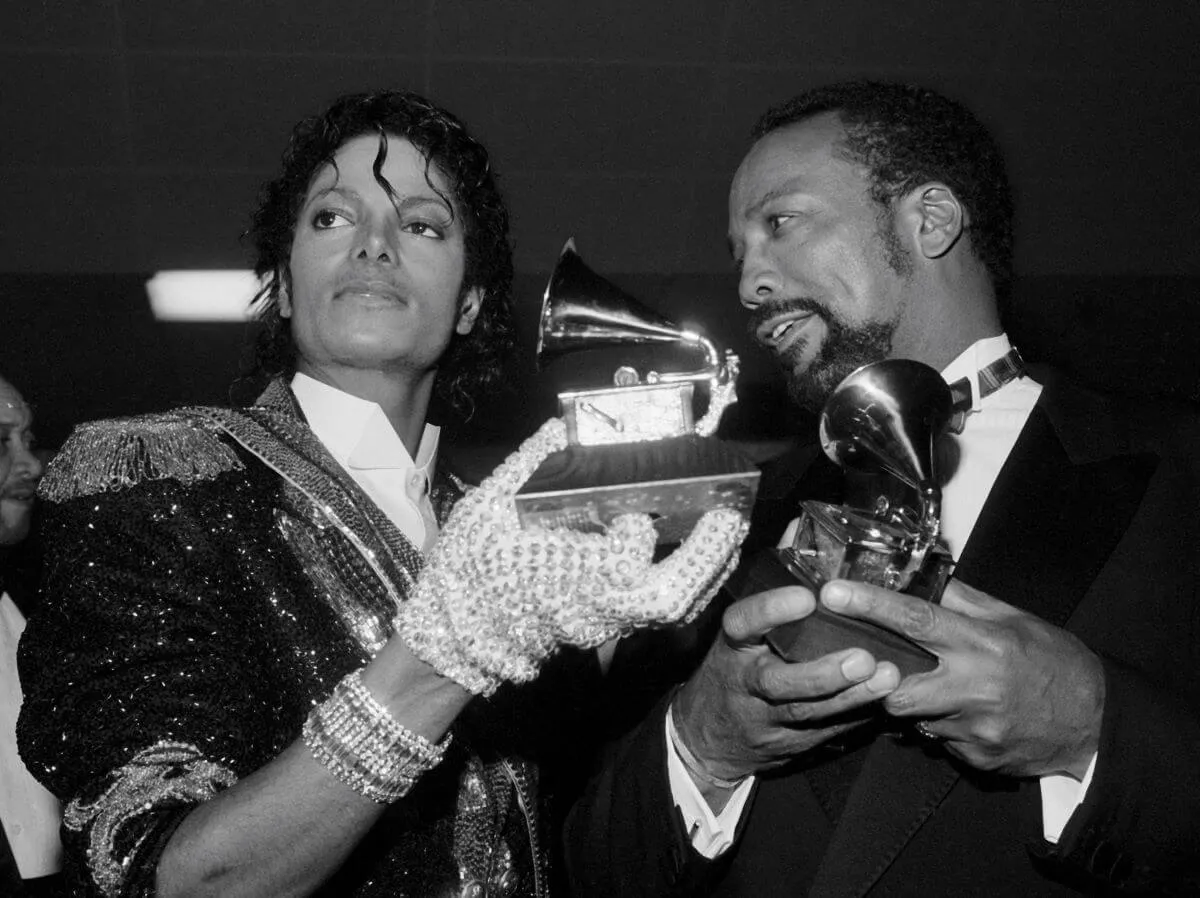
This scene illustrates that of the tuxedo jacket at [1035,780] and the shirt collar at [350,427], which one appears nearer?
the tuxedo jacket at [1035,780]

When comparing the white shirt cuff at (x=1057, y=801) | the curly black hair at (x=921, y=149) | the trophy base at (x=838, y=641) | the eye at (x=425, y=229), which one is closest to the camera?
the trophy base at (x=838, y=641)

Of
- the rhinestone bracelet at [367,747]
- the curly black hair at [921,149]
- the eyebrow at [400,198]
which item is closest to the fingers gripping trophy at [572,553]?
the rhinestone bracelet at [367,747]

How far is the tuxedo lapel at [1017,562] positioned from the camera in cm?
164

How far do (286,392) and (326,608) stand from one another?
0.54 metres

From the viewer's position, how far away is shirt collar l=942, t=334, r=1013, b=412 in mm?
2160

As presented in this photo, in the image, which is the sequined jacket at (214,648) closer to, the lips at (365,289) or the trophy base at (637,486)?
the lips at (365,289)

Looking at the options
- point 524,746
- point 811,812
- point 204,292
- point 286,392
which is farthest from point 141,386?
point 811,812

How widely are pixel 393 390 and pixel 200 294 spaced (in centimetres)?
379

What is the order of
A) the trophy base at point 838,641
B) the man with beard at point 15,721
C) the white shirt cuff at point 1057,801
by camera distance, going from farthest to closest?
1. the man with beard at point 15,721
2. the white shirt cuff at point 1057,801
3. the trophy base at point 838,641

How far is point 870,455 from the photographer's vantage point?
1588 mm

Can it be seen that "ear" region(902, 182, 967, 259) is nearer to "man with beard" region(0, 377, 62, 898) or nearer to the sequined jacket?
the sequined jacket

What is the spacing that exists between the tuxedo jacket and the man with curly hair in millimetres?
248

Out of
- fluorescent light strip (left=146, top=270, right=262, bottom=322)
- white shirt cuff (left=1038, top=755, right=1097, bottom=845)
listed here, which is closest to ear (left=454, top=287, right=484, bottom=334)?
white shirt cuff (left=1038, top=755, right=1097, bottom=845)

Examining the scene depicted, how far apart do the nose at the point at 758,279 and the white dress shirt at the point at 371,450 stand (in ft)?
2.56
